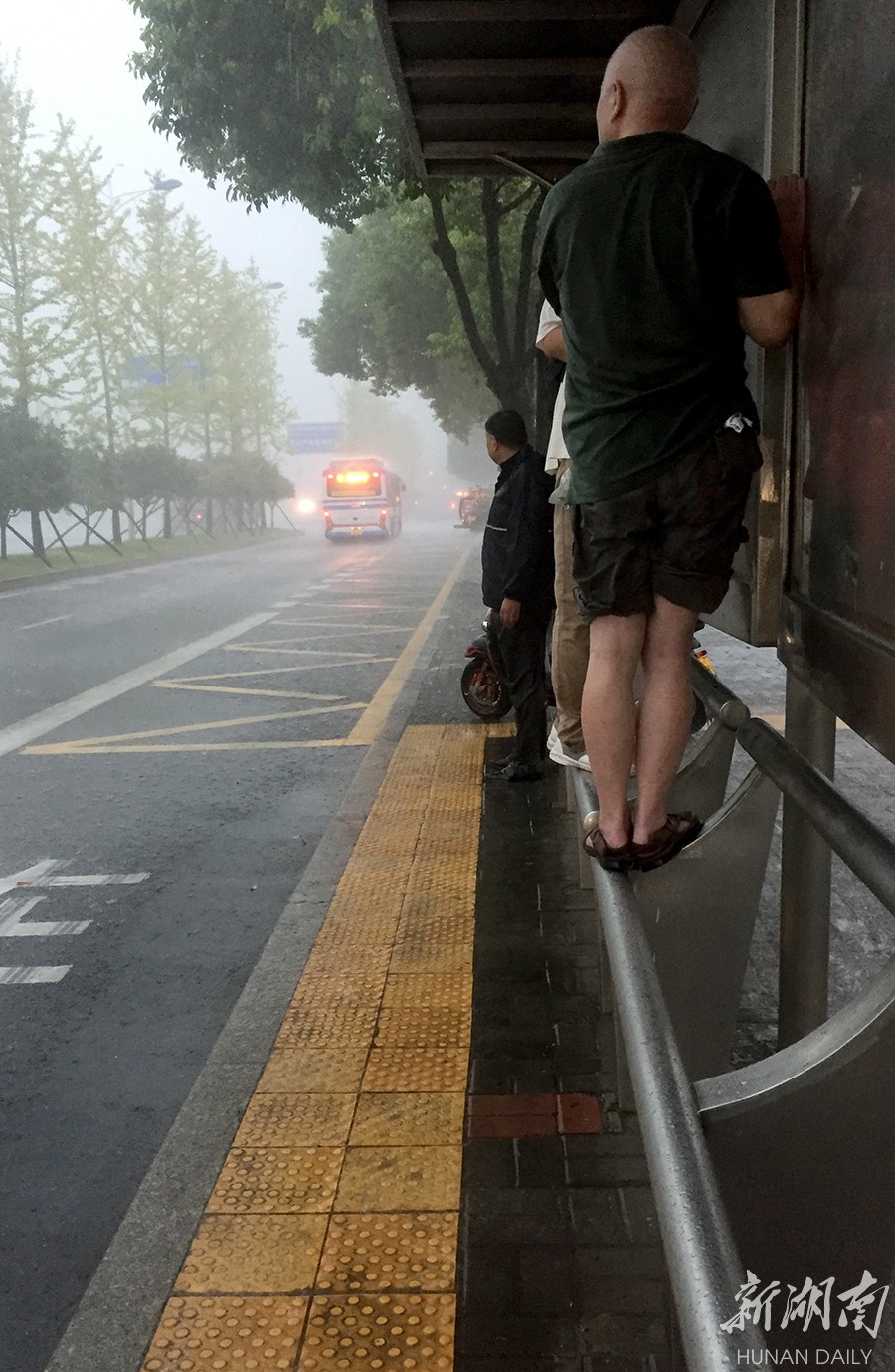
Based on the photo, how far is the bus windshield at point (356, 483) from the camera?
41.2 m

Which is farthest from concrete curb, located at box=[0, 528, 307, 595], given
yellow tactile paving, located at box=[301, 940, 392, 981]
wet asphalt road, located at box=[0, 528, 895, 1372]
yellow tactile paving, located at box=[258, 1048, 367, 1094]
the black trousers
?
yellow tactile paving, located at box=[258, 1048, 367, 1094]

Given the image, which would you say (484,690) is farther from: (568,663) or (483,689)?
(568,663)

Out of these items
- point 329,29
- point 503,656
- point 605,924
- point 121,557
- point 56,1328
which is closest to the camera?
point 605,924

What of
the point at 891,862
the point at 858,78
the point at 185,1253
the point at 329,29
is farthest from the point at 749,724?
the point at 329,29

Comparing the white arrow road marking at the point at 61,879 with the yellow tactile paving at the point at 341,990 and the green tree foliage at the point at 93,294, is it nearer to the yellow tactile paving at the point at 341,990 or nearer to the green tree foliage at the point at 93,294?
the yellow tactile paving at the point at 341,990

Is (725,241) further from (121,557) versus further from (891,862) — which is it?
(121,557)

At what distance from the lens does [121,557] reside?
32406 mm

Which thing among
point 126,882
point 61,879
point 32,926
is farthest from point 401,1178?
point 61,879

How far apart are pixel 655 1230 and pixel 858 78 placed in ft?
7.48

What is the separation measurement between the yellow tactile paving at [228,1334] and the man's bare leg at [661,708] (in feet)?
3.70

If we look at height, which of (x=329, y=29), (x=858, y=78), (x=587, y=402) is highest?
(x=329, y=29)

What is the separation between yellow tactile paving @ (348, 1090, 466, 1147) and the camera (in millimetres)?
2979

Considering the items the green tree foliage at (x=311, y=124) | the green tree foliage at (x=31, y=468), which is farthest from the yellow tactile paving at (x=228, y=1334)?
the green tree foliage at (x=31, y=468)

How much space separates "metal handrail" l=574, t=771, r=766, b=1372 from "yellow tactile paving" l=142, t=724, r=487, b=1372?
0.90m
